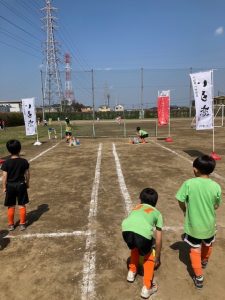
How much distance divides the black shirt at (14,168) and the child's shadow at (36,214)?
3.34ft

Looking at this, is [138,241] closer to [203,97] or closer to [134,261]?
[134,261]

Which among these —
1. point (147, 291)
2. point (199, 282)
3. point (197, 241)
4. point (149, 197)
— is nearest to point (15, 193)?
point (149, 197)

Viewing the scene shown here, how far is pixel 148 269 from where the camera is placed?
3.58 meters

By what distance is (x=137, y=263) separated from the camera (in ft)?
12.6

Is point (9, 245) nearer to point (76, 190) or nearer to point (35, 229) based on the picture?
point (35, 229)

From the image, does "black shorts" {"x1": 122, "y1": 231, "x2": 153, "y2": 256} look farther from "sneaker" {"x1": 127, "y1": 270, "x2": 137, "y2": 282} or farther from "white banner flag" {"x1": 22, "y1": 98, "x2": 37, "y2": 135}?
"white banner flag" {"x1": 22, "y1": 98, "x2": 37, "y2": 135}

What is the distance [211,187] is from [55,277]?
7.58 feet

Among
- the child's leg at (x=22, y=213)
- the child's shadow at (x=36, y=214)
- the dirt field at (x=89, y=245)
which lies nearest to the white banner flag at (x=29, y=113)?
the dirt field at (x=89, y=245)

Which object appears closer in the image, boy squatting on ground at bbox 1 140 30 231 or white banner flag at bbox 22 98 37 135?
boy squatting on ground at bbox 1 140 30 231

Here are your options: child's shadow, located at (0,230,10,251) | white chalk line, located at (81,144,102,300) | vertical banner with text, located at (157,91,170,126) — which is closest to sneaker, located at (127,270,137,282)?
white chalk line, located at (81,144,102,300)

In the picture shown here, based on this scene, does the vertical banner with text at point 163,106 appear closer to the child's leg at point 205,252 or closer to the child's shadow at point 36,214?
the child's shadow at point 36,214

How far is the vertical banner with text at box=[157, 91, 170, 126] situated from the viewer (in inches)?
792

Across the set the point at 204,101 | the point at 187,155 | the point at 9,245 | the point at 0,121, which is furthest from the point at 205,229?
the point at 0,121

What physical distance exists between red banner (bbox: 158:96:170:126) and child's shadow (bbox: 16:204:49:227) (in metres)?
15.0
